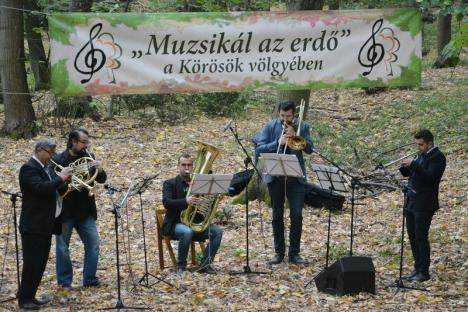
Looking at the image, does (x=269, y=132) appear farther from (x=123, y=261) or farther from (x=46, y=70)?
(x=46, y=70)

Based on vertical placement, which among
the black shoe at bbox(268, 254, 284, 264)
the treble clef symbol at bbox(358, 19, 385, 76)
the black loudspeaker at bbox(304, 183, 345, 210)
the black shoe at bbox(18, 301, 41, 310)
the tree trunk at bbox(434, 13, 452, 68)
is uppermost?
the tree trunk at bbox(434, 13, 452, 68)

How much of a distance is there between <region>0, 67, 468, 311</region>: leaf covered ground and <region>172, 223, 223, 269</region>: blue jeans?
0.70ft

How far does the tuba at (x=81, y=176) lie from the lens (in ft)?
24.9

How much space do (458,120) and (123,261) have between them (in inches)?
363

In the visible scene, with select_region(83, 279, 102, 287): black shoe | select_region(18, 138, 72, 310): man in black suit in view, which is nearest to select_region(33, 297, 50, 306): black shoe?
select_region(18, 138, 72, 310): man in black suit

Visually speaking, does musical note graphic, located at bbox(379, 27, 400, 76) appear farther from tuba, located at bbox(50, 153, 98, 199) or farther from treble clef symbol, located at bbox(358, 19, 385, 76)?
tuba, located at bbox(50, 153, 98, 199)

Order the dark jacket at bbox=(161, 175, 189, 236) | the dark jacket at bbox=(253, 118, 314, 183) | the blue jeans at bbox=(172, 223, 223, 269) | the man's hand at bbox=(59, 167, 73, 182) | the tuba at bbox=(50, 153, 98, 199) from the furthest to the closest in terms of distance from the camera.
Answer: the dark jacket at bbox=(253, 118, 314, 183)
the blue jeans at bbox=(172, 223, 223, 269)
the dark jacket at bbox=(161, 175, 189, 236)
the tuba at bbox=(50, 153, 98, 199)
the man's hand at bbox=(59, 167, 73, 182)

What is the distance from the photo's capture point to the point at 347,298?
302 inches

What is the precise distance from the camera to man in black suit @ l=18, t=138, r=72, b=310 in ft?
24.0

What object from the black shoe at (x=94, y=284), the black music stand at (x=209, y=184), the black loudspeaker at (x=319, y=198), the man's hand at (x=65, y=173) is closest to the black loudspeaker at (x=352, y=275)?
the black music stand at (x=209, y=184)

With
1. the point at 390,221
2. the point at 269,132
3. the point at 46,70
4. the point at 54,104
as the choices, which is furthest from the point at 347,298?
the point at 46,70

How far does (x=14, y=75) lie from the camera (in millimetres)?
14734

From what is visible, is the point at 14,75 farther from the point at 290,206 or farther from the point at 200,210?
the point at 290,206

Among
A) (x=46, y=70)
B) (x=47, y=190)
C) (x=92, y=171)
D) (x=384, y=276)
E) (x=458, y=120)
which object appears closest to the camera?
(x=47, y=190)
